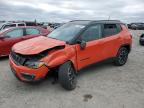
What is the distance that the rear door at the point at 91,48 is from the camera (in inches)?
217

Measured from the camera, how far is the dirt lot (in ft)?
14.3

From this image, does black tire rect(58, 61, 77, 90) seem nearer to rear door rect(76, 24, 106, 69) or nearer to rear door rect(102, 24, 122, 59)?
rear door rect(76, 24, 106, 69)

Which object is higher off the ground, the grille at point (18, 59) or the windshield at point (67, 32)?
the windshield at point (67, 32)

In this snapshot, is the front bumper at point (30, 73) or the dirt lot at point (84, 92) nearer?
the dirt lot at point (84, 92)

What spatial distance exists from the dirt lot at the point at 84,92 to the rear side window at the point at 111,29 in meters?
1.28

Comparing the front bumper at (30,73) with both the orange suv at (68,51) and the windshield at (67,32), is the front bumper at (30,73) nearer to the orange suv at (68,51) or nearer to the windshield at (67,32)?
Result: the orange suv at (68,51)

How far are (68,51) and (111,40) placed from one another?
81.1 inches

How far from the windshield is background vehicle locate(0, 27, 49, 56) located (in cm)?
263

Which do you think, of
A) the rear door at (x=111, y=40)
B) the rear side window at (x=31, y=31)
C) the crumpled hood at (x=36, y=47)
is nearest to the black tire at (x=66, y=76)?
the crumpled hood at (x=36, y=47)

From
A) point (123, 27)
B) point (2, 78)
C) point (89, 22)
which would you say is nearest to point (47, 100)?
point (2, 78)

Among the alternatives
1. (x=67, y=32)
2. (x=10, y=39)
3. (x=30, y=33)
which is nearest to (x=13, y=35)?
→ (x=10, y=39)

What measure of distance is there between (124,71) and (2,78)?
387 centimetres

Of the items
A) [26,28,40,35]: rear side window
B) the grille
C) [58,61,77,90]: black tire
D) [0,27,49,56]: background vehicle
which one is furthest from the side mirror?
[26,28,40,35]: rear side window

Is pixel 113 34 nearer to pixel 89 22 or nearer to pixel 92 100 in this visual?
pixel 89 22
